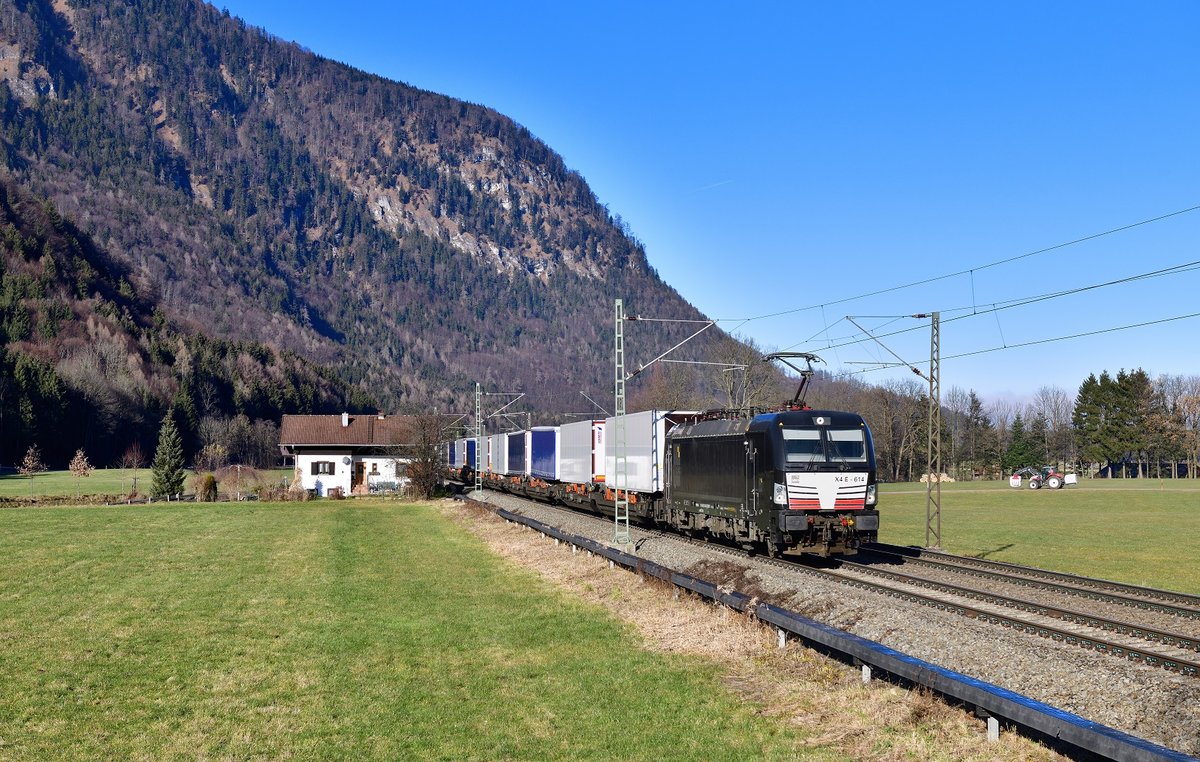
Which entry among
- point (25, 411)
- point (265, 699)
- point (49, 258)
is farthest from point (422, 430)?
point (49, 258)

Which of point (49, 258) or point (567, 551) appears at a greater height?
point (49, 258)

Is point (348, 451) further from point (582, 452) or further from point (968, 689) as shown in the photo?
point (968, 689)

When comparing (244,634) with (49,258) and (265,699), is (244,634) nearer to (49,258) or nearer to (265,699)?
(265,699)

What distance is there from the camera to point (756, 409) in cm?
2817

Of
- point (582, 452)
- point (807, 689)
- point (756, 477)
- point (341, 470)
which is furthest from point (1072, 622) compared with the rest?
point (341, 470)

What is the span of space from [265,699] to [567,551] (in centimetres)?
1552

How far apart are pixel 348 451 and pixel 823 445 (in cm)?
7062

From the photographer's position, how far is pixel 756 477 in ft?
79.1

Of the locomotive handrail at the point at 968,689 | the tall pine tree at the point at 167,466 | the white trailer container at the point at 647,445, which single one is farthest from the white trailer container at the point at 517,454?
the locomotive handrail at the point at 968,689

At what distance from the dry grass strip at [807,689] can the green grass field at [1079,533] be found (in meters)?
12.0

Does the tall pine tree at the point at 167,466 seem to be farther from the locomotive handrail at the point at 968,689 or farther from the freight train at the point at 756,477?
the locomotive handrail at the point at 968,689

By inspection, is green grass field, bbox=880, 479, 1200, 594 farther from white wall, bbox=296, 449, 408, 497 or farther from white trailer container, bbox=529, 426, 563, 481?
white wall, bbox=296, 449, 408, 497

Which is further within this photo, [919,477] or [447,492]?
[919,477]

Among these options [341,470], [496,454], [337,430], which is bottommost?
[341,470]
